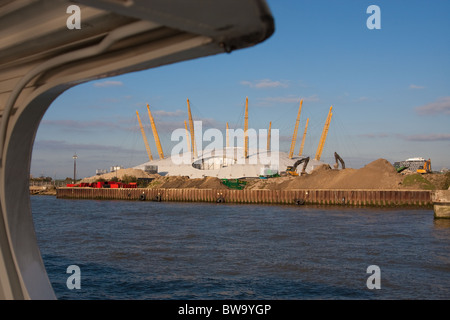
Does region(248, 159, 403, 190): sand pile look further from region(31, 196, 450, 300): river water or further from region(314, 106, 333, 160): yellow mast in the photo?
region(314, 106, 333, 160): yellow mast

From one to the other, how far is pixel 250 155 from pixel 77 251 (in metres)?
85.0

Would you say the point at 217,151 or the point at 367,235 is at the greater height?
the point at 217,151

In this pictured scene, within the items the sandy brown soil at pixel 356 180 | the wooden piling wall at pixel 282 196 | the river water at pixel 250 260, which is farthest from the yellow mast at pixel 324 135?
the river water at pixel 250 260

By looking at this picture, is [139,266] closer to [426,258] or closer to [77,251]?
[77,251]

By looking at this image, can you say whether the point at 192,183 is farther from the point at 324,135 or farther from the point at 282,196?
the point at 324,135

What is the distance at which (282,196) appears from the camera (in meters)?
49.5

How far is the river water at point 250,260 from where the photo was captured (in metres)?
11.4

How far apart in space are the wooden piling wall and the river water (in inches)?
679

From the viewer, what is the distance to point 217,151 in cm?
10494

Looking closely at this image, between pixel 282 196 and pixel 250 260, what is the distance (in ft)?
113

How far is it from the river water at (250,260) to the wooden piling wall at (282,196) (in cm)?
1725

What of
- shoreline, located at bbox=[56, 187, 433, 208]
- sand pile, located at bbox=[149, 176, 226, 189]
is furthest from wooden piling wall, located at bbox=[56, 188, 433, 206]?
sand pile, located at bbox=[149, 176, 226, 189]
